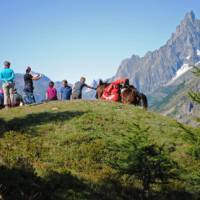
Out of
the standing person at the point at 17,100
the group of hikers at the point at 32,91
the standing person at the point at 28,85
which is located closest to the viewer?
the group of hikers at the point at 32,91

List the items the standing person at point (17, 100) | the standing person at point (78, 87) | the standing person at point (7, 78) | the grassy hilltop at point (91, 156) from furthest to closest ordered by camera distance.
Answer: the standing person at point (78, 87) < the standing person at point (17, 100) < the standing person at point (7, 78) < the grassy hilltop at point (91, 156)

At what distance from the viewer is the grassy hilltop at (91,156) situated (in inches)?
545

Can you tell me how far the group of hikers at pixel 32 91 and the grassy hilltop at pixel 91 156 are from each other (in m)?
1.61

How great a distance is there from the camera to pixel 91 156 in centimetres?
1959

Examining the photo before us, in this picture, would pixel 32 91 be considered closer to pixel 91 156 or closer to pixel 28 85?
pixel 28 85

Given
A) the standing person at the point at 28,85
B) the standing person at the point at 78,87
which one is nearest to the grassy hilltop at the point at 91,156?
the standing person at the point at 28,85

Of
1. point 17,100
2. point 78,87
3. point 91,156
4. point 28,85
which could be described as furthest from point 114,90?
point 91,156

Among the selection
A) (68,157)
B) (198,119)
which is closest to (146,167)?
(198,119)

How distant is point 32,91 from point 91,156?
13502 mm

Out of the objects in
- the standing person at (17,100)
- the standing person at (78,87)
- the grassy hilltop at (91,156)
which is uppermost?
the standing person at (78,87)

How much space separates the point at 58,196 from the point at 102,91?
22.4m

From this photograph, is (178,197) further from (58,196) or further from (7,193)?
(7,193)

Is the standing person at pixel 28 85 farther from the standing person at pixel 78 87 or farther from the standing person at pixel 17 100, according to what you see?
the standing person at pixel 78 87

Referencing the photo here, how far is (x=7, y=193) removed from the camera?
11.6m
